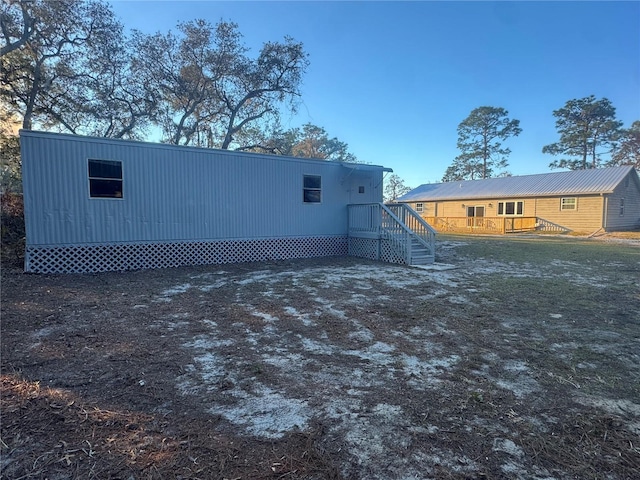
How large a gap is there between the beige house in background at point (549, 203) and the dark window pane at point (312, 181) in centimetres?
1626

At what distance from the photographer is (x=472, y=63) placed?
1756 cm

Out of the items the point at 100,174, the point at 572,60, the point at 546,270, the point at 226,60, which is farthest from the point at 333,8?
the point at 572,60

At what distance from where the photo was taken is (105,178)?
8422mm

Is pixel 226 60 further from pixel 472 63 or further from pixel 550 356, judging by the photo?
pixel 550 356

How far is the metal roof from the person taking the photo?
2144 centimetres

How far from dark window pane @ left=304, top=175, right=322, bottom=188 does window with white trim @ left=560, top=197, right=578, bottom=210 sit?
18.9 metres

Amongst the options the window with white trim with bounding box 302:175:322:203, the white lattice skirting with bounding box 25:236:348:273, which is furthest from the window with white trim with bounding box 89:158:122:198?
the window with white trim with bounding box 302:175:322:203

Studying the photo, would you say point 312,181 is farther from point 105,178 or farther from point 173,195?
point 105,178

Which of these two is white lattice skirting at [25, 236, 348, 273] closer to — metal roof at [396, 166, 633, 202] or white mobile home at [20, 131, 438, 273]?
white mobile home at [20, 131, 438, 273]

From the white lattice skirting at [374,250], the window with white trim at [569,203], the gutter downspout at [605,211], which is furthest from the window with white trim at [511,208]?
the white lattice skirting at [374,250]

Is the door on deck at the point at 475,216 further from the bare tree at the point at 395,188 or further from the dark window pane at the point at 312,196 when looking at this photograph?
the bare tree at the point at 395,188

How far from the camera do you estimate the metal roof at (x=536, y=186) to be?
21438 mm

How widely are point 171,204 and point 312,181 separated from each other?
14.3ft

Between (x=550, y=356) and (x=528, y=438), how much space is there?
1728mm
